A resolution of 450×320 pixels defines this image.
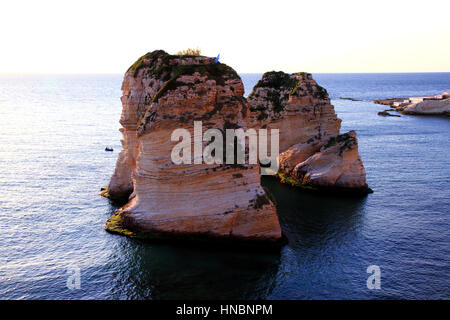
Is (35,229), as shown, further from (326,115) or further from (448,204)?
(448,204)

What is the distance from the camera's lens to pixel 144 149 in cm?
3322

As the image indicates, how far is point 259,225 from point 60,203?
20.6 metres

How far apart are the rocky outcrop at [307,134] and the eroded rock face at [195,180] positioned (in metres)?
15.6

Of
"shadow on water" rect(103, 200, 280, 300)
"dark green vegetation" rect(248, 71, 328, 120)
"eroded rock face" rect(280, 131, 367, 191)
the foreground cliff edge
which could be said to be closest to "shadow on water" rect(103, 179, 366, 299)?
"shadow on water" rect(103, 200, 280, 300)

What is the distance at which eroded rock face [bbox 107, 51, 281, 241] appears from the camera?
31342mm

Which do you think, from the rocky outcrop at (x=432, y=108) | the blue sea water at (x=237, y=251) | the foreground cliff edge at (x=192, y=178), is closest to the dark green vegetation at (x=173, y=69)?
the foreground cliff edge at (x=192, y=178)

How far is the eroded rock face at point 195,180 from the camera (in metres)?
31.3

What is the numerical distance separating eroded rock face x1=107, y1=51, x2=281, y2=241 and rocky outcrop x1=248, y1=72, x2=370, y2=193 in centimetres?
1555

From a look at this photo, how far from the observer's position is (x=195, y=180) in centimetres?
3164

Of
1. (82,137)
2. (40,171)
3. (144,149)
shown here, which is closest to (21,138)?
(82,137)

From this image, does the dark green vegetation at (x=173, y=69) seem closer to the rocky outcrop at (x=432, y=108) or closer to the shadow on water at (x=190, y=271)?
the shadow on water at (x=190, y=271)

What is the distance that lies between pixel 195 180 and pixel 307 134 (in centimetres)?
2425

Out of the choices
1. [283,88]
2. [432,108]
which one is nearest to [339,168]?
[283,88]
